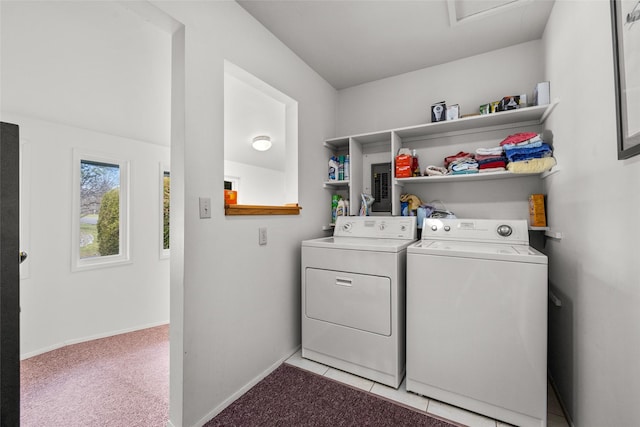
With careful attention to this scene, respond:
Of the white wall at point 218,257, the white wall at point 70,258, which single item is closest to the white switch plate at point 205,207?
the white wall at point 218,257

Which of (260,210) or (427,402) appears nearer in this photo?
(427,402)

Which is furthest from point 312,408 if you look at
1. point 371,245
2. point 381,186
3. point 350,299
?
point 381,186

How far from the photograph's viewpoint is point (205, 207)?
1455mm

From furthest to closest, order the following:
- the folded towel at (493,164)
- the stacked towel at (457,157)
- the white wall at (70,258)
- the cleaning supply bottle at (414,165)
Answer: the white wall at (70,258) < the cleaning supply bottle at (414,165) < the stacked towel at (457,157) < the folded towel at (493,164)

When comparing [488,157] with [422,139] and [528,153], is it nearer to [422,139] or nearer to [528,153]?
[528,153]

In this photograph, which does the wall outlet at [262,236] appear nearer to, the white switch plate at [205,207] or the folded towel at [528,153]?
the white switch plate at [205,207]

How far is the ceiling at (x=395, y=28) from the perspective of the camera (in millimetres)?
1693

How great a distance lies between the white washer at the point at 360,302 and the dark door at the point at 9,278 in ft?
4.90

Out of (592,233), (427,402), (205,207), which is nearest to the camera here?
(592,233)

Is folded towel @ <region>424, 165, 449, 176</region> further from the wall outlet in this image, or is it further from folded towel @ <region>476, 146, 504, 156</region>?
the wall outlet

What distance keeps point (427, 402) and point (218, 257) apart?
1.53 m

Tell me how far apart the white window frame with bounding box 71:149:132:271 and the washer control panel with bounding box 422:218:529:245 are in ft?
10.4

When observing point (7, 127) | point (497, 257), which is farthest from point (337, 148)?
point (7, 127)

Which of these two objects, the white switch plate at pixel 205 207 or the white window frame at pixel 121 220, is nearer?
the white switch plate at pixel 205 207
